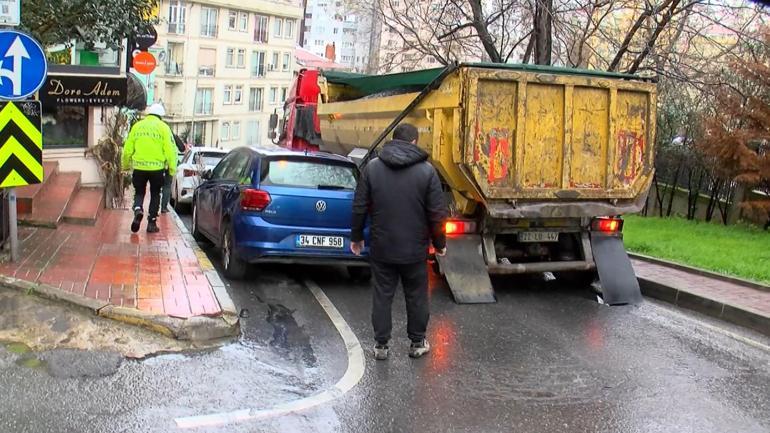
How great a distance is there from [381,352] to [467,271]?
261 centimetres

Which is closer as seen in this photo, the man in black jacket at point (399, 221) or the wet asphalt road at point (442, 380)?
the wet asphalt road at point (442, 380)

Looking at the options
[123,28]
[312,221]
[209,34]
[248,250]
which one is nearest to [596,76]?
[312,221]

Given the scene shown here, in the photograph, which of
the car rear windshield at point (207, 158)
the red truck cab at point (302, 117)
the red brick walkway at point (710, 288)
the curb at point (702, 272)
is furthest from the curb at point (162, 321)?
the car rear windshield at point (207, 158)

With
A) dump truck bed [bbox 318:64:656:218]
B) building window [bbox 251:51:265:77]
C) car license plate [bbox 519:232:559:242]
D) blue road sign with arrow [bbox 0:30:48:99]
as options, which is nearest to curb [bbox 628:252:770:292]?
dump truck bed [bbox 318:64:656:218]

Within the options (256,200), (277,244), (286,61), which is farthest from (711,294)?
(286,61)

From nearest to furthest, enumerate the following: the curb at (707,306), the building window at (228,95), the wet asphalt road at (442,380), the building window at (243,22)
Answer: the wet asphalt road at (442,380), the curb at (707,306), the building window at (243,22), the building window at (228,95)

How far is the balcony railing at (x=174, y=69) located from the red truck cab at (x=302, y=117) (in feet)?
132

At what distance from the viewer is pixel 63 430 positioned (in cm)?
419

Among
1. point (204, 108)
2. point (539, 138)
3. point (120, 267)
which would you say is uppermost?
point (204, 108)

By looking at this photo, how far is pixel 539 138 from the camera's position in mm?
8172

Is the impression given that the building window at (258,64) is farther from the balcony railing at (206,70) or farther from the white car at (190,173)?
the white car at (190,173)

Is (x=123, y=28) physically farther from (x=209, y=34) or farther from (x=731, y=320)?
(x=209, y=34)

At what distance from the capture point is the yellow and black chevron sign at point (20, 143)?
7.18m

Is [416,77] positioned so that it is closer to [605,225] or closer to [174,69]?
[605,225]
